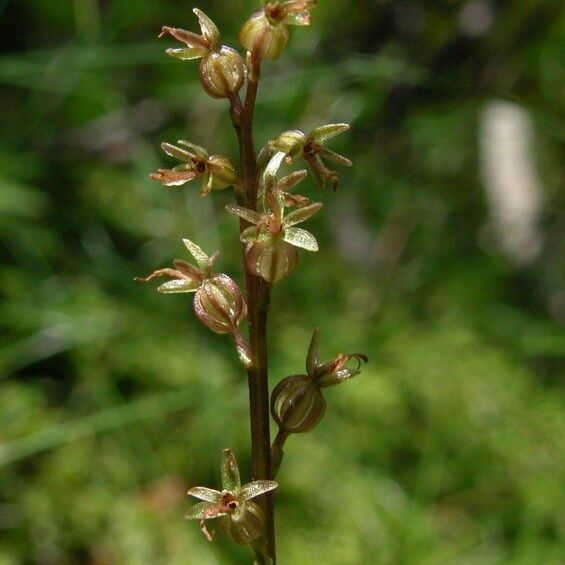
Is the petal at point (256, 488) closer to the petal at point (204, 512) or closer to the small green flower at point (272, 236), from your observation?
the petal at point (204, 512)

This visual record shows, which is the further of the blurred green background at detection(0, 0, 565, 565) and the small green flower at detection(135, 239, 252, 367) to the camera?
the blurred green background at detection(0, 0, 565, 565)

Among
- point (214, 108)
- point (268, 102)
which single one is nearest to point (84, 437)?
point (268, 102)

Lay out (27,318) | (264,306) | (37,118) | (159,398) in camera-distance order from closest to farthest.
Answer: (264,306) → (159,398) → (27,318) → (37,118)

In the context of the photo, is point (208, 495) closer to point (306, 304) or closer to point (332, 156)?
point (332, 156)

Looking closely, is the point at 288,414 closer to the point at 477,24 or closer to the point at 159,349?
the point at 159,349

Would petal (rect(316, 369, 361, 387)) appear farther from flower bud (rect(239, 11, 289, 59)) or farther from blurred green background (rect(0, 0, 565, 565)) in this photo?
blurred green background (rect(0, 0, 565, 565))

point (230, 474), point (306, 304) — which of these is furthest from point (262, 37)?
point (306, 304)

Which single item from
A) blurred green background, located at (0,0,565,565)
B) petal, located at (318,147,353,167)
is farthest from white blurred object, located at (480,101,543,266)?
petal, located at (318,147,353,167)
